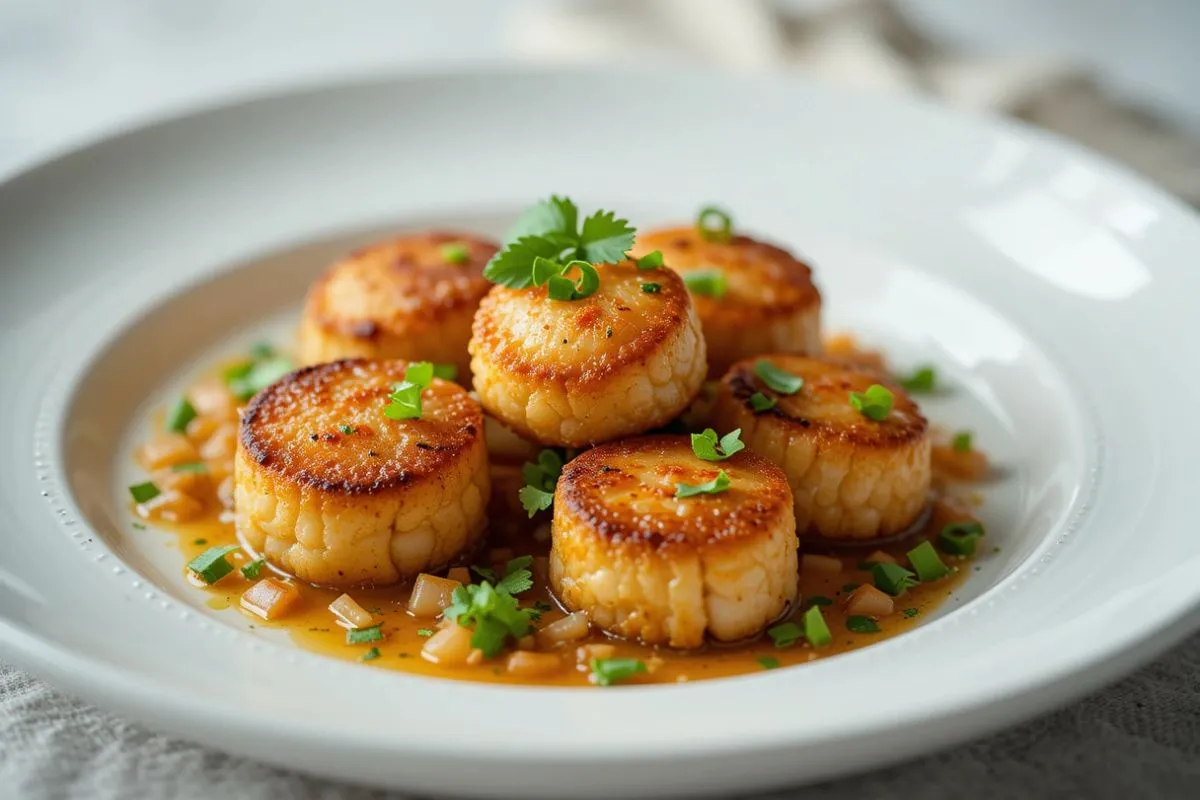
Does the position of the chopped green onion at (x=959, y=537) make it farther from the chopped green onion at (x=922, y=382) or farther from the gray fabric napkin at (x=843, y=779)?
the chopped green onion at (x=922, y=382)

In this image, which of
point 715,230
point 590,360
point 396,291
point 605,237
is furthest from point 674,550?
point 715,230

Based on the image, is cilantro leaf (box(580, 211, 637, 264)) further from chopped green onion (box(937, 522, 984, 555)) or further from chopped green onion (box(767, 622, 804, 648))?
chopped green onion (box(937, 522, 984, 555))

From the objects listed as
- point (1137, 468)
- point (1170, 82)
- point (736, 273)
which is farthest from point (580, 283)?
point (1170, 82)

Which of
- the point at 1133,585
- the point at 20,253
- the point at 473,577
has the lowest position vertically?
the point at 473,577

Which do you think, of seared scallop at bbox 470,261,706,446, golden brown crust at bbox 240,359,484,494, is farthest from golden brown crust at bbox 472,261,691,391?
golden brown crust at bbox 240,359,484,494

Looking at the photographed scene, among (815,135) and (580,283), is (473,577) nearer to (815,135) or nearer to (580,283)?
(580,283)

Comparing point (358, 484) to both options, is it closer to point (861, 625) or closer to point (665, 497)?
point (665, 497)
